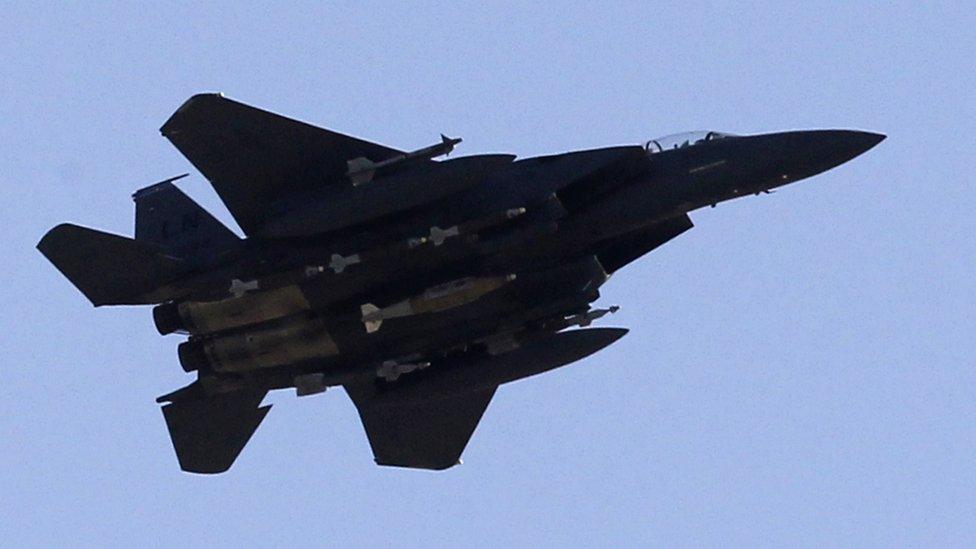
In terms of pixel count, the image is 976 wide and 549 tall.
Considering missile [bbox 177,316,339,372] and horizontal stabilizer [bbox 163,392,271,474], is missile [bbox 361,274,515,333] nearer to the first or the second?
missile [bbox 177,316,339,372]

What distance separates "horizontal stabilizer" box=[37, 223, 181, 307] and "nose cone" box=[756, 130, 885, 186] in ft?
27.4

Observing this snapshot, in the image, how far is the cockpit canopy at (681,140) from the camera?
92.7 feet

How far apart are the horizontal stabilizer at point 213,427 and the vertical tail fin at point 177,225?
236cm

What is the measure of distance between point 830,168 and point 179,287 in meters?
9.08

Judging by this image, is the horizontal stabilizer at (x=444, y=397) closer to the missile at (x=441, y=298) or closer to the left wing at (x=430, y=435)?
the left wing at (x=430, y=435)

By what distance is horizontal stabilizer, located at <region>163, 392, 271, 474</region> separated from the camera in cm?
3052

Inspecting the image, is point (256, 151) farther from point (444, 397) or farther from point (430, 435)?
point (430, 435)

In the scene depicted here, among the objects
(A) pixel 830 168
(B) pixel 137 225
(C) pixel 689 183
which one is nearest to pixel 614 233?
(C) pixel 689 183

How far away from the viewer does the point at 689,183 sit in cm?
2792

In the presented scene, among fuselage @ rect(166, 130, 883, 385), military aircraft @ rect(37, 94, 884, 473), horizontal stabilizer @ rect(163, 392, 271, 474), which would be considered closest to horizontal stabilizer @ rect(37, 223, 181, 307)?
military aircraft @ rect(37, 94, 884, 473)

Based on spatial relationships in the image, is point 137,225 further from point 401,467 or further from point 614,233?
point 614,233

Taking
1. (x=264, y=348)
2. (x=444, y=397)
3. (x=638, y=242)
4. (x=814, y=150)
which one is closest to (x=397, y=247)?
(x=264, y=348)

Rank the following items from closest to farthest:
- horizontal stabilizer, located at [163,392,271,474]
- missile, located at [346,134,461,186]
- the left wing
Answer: missile, located at [346,134,461,186]
horizontal stabilizer, located at [163,392,271,474]
the left wing

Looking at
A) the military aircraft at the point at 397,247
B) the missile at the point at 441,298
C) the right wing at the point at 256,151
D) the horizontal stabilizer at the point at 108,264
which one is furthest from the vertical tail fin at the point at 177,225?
the missile at the point at 441,298
